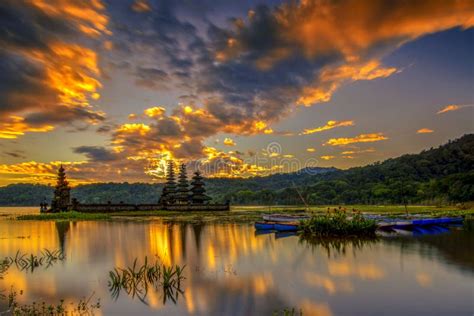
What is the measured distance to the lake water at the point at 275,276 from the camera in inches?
422

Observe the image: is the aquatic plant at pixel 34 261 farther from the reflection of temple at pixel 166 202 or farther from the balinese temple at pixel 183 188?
the balinese temple at pixel 183 188

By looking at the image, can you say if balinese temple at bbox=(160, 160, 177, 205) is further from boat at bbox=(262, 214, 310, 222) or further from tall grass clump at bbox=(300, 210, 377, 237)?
tall grass clump at bbox=(300, 210, 377, 237)

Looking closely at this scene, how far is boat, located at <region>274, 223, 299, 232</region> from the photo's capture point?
102ft

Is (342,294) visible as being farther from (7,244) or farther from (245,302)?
(7,244)

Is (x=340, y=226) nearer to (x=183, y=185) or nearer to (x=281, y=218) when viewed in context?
(x=281, y=218)

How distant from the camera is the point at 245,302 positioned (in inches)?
437

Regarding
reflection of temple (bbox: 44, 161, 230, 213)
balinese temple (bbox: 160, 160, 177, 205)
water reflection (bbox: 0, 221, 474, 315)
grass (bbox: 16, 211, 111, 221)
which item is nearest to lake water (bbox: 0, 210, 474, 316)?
water reflection (bbox: 0, 221, 474, 315)

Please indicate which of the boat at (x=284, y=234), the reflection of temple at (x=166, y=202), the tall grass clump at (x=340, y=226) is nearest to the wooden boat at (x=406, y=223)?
the tall grass clump at (x=340, y=226)

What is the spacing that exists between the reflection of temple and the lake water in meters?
37.8

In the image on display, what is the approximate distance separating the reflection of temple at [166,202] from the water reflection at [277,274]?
37.4 metres

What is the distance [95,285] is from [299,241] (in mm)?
15441

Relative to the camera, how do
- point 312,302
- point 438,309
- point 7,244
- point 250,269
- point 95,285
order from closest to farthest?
point 438,309, point 312,302, point 95,285, point 250,269, point 7,244

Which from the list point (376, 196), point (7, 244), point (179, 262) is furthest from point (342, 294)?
point (376, 196)

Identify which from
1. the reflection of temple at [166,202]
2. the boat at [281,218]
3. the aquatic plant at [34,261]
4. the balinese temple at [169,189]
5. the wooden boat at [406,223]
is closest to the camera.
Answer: the aquatic plant at [34,261]
